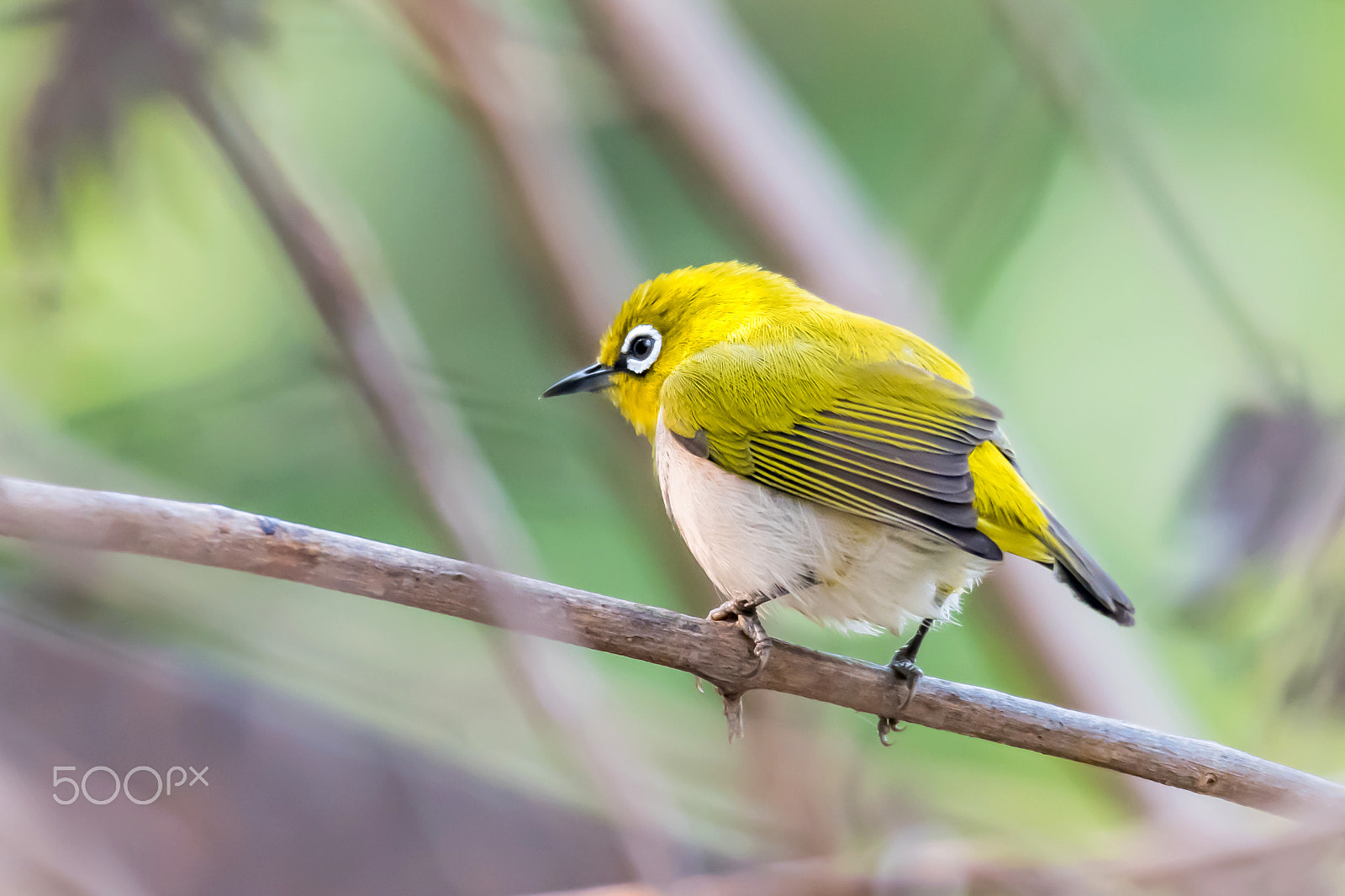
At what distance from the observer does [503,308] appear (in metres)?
4.90

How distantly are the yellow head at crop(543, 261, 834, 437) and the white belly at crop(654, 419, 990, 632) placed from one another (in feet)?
1.63

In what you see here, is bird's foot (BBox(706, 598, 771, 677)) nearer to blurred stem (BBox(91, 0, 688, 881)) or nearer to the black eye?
blurred stem (BBox(91, 0, 688, 881))

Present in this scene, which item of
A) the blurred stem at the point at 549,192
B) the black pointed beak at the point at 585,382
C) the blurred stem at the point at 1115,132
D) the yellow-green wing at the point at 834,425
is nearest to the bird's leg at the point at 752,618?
the yellow-green wing at the point at 834,425

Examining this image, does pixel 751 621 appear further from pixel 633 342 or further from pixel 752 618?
pixel 633 342

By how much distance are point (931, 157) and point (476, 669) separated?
2.88m

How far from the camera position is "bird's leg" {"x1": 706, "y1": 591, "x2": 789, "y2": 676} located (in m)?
2.32

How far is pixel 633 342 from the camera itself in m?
3.18

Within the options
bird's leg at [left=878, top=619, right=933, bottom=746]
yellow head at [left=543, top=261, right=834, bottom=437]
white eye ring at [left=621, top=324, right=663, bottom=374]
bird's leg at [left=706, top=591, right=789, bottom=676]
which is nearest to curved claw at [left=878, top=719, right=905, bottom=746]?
bird's leg at [left=878, top=619, right=933, bottom=746]

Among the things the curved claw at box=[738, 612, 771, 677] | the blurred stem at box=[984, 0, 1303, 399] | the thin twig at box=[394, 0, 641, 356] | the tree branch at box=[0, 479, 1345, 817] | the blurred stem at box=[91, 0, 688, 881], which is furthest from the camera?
the thin twig at box=[394, 0, 641, 356]

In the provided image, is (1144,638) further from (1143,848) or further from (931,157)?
(931,157)

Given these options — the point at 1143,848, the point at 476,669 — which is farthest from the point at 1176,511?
the point at 476,669

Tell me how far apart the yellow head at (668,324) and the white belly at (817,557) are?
0.50 m

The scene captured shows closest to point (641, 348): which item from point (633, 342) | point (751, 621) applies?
point (633, 342)

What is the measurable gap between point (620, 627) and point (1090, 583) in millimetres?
1031
